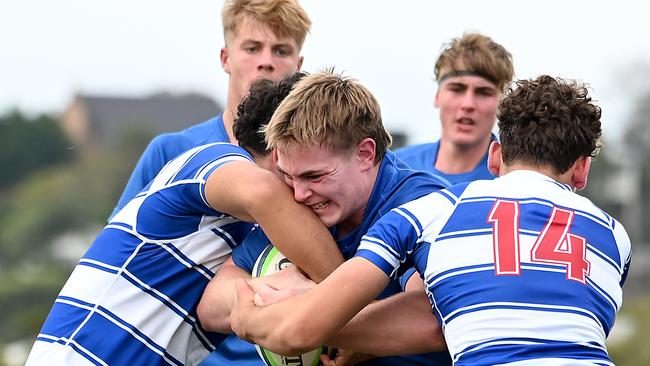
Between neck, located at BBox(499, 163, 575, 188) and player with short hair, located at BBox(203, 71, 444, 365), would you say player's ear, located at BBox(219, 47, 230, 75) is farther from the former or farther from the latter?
neck, located at BBox(499, 163, 575, 188)

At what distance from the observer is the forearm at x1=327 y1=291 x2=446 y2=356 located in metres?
5.12

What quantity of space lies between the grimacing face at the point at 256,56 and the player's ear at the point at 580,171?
9.79 ft

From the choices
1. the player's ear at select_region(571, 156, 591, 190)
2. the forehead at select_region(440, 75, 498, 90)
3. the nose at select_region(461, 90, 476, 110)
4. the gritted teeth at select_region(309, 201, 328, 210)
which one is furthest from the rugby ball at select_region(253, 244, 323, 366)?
the forehead at select_region(440, 75, 498, 90)

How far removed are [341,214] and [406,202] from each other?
0.94 ft

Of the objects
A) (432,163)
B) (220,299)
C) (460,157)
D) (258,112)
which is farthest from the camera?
(432,163)

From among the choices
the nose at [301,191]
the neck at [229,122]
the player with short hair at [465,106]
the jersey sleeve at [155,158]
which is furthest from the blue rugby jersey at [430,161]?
the nose at [301,191]

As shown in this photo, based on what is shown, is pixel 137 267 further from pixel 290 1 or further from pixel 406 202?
pixel 290 1

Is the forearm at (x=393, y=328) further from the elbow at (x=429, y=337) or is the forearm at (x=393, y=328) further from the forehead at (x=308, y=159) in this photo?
the forehead at (x=308, y=159)

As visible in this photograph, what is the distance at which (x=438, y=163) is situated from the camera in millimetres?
8562

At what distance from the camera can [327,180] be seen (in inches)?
210

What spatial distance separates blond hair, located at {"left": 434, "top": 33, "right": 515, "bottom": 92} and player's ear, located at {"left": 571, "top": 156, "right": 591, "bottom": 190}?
3.47m

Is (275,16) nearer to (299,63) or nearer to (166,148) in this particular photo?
(299,63)

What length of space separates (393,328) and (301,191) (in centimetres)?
70

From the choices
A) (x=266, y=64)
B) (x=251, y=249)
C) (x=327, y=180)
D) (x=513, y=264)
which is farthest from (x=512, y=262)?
(x=266, y=64)
